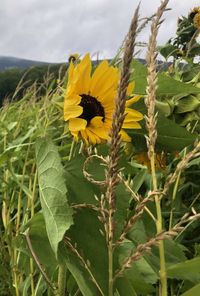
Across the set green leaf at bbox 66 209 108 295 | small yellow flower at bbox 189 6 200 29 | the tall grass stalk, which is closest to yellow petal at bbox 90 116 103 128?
green leaf at bbox 66 209 108 295

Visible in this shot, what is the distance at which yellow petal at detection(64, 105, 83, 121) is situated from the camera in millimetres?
542

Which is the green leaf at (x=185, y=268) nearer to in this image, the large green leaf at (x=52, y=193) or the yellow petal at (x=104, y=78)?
the large green leaf at (x=52, y=193)

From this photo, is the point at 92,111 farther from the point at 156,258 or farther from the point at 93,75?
the point at 156,258

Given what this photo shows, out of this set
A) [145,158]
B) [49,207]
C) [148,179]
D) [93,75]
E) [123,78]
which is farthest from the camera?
[148,179]

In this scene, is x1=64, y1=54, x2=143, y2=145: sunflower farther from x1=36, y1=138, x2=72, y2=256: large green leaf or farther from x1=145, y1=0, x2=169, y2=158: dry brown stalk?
x1=145, y1=0, x2=169, y2=158: dry brown stalk

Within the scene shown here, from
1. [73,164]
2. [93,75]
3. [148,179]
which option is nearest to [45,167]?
[73,164]

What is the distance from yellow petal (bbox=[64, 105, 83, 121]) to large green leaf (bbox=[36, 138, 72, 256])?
0.04 m

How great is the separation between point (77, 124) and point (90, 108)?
0.07 meters

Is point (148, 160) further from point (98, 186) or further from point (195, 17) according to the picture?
point (195, 17)

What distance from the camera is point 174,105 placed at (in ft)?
2.02

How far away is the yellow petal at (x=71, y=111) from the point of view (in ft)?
1.78

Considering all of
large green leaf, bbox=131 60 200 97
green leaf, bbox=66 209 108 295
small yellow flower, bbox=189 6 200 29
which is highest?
small yellow flower, bbox=189 6 200 29

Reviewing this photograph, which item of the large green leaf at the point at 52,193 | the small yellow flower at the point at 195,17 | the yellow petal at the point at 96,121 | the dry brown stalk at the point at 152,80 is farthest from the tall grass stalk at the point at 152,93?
the small yellow flower at the point at 195,17

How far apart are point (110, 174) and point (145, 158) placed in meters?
0.43
